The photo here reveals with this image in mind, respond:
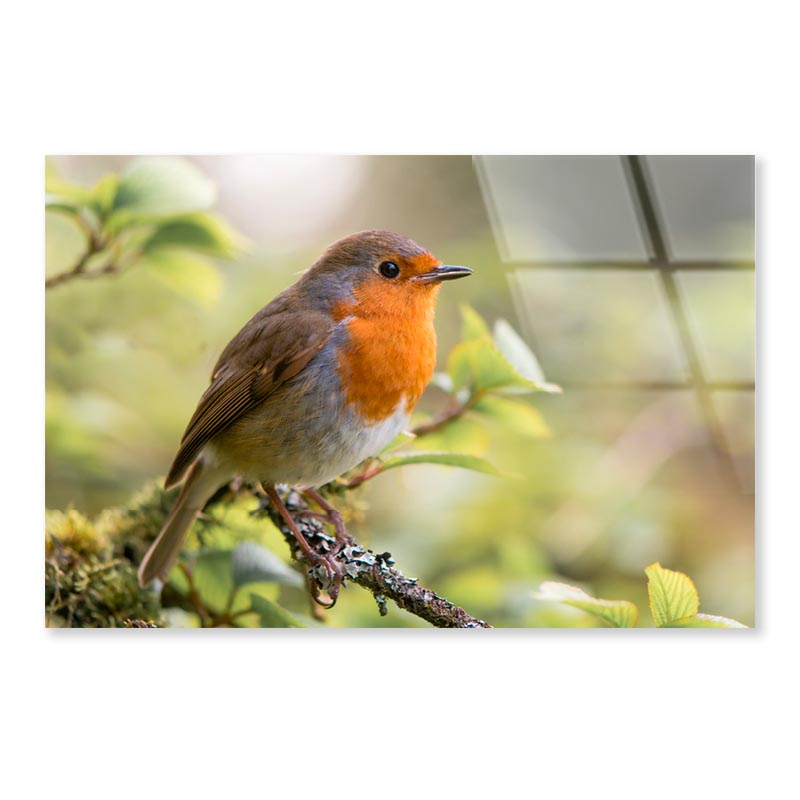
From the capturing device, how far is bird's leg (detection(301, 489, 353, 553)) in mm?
2613

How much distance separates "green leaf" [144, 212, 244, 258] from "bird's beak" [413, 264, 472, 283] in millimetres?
523

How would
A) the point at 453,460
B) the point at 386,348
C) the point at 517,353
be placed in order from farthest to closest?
1. the point at 517,353
2. the point at 453,460
3. the point at 386,348

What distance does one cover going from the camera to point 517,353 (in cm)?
274

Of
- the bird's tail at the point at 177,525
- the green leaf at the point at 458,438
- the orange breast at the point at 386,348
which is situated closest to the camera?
the orange breast at the point at 386,348

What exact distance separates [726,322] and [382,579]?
1.07 meters

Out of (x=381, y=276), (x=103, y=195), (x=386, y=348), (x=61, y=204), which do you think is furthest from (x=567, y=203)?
(x=61, y=204)

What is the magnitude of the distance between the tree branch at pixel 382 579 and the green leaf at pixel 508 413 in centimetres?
46

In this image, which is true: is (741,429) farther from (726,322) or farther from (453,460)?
(453,460)

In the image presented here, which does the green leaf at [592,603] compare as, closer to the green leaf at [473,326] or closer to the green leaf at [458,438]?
the green leaf at [458,438]

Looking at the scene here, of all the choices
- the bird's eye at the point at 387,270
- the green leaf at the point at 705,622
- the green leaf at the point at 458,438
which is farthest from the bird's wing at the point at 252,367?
the green leaf at the point at 705,622

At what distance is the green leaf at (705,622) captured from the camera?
272cm
